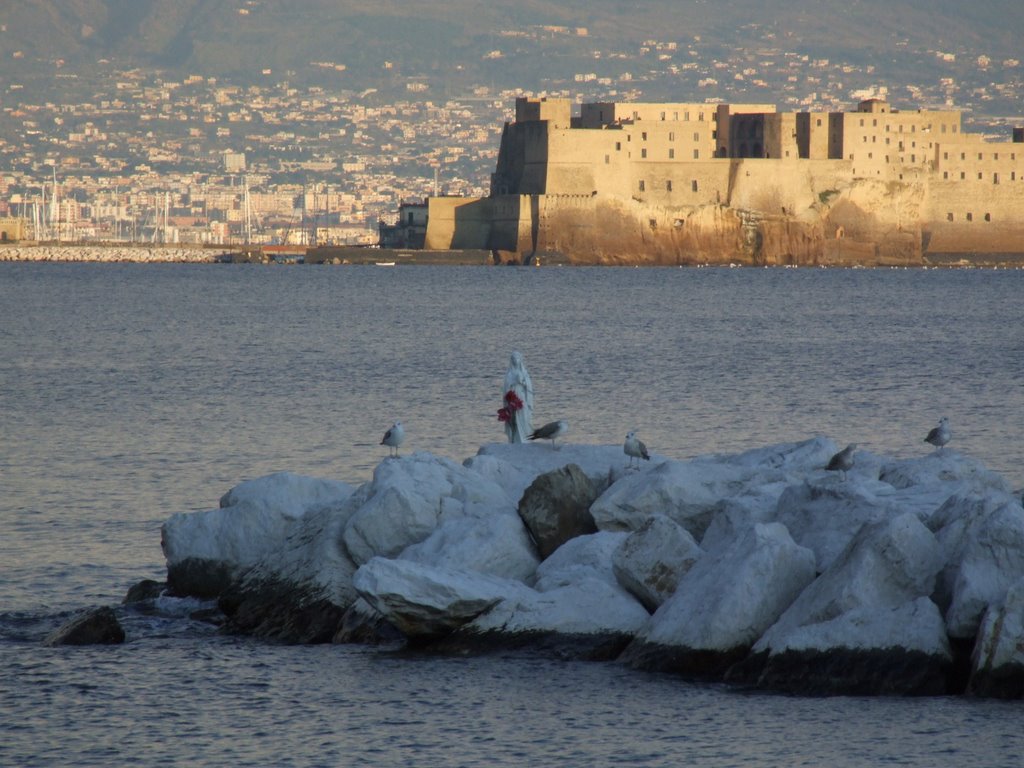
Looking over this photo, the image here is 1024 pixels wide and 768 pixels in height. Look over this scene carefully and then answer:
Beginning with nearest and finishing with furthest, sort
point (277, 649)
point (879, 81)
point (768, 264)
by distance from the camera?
point (277, 649) → point (768, 264) → point (879, 81)

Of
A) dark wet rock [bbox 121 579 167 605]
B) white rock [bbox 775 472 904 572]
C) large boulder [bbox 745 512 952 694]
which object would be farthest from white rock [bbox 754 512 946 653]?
dark wet rock [bbox 121 579 167 605]

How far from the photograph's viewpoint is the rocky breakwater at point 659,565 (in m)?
9.19

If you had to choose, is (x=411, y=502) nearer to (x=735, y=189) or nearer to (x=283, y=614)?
(x=283, y=614)

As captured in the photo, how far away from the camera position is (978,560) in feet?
30.6

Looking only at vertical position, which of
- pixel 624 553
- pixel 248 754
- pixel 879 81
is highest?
pixel 879 81

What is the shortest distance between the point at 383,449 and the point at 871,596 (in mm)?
9340

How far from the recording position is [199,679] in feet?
32.3

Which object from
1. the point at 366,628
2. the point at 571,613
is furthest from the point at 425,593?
the point at 571,613

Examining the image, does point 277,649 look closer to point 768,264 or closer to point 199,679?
point 199,679

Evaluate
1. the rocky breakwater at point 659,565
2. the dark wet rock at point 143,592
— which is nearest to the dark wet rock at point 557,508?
the rocky breakwater at point 659,565

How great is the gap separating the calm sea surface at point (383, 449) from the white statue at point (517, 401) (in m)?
2.73

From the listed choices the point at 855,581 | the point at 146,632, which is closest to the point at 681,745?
the point at 855,581

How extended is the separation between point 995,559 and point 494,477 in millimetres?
3999

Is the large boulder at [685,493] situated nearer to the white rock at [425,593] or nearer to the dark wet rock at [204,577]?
the white rock at [425,593]
